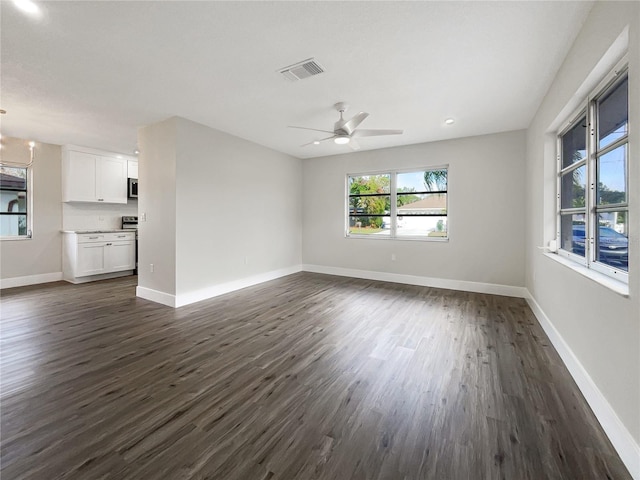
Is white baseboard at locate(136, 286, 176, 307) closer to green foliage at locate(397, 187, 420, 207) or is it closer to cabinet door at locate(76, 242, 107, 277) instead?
cabinet door at locate(76, 242, 107, 277)

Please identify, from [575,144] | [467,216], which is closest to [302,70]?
[575,144]

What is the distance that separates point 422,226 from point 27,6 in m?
5.58

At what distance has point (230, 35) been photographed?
227 centimetres

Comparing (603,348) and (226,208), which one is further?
(226,208)

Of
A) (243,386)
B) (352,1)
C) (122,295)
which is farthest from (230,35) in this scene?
(122,295)

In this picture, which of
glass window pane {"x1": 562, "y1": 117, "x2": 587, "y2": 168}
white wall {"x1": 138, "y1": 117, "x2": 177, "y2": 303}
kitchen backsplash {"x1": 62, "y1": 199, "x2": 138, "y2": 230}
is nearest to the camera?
glass window pane {"x1": 562, "y1": 117, "x2": 587, "y2": 168}

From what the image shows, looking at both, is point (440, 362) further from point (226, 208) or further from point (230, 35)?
point (226, 208)

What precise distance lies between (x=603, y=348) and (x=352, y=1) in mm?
2815

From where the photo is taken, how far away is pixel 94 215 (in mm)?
6238

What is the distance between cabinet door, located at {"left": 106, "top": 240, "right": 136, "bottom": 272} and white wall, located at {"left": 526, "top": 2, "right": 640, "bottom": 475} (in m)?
7.41

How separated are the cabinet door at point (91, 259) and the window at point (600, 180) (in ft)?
24.6

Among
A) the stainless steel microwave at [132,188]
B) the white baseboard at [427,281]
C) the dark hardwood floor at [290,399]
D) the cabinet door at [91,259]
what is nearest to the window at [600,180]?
the dark hardwood floor at [290,399]

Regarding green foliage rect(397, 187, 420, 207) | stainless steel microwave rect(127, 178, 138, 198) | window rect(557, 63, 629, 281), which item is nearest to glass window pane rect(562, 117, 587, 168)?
window rect(557, 63, 629, 281)

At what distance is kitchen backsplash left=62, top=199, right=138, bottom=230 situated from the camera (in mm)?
5867
